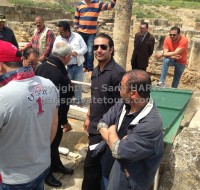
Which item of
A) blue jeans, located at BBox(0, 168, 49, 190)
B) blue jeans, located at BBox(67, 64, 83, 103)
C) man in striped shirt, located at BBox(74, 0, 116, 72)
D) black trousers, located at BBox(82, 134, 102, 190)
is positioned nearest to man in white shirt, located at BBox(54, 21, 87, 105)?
blue jeans, located at BBox(67, 64, 83, 103)

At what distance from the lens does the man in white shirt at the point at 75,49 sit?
5043 mm

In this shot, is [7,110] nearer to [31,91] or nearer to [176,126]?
[31,91]

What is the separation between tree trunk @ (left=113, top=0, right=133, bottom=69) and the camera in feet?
19.1

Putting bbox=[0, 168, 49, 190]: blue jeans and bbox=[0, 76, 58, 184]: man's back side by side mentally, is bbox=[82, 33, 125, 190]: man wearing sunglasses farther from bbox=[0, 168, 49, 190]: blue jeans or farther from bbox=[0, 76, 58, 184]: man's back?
bbox=[0, 76, 58, 184]: man's back

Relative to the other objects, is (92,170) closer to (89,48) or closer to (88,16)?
(89,48)

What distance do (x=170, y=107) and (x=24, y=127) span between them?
2799 mm

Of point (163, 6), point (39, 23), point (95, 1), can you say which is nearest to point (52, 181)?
point (39, 23)

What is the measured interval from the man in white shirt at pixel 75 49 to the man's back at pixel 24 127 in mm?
2943

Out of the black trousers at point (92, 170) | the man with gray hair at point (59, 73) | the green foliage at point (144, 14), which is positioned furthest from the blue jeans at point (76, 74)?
the green foliage at point (144, 14)

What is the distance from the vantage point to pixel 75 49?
5230mm

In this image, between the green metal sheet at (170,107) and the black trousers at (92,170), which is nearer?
the black trousers at (92,170)

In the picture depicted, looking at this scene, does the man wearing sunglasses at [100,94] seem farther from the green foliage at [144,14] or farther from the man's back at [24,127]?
the green foliage at [144,14]

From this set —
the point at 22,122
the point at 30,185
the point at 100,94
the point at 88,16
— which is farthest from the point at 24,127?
the point at 88,16

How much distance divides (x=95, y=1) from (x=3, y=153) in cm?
531
